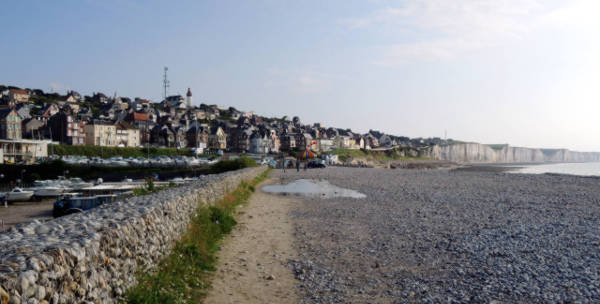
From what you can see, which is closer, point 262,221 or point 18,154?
point 262,221

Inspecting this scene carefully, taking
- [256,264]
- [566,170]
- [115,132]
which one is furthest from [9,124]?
[566,170]

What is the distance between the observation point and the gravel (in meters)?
8.90

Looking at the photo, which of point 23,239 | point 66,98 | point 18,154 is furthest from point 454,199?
point 66,98

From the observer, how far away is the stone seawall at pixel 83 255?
4109 mm

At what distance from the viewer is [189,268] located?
9453mm

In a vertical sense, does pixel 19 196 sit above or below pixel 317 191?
below

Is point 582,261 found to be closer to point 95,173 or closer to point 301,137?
point 95,173

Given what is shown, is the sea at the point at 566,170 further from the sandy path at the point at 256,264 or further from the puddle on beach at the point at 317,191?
the sandy path at the point at 256,264

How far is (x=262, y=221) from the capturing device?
730 inches

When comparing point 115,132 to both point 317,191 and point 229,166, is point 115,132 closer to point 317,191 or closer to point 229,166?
point 229,166

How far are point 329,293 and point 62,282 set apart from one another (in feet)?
19.9

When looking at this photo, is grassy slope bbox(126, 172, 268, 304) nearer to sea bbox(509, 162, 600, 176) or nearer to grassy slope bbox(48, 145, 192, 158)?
grassy slope bbox(48, 145, 192, 158)

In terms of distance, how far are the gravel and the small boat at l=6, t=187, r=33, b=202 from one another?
81.6ft

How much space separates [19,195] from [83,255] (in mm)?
33051
